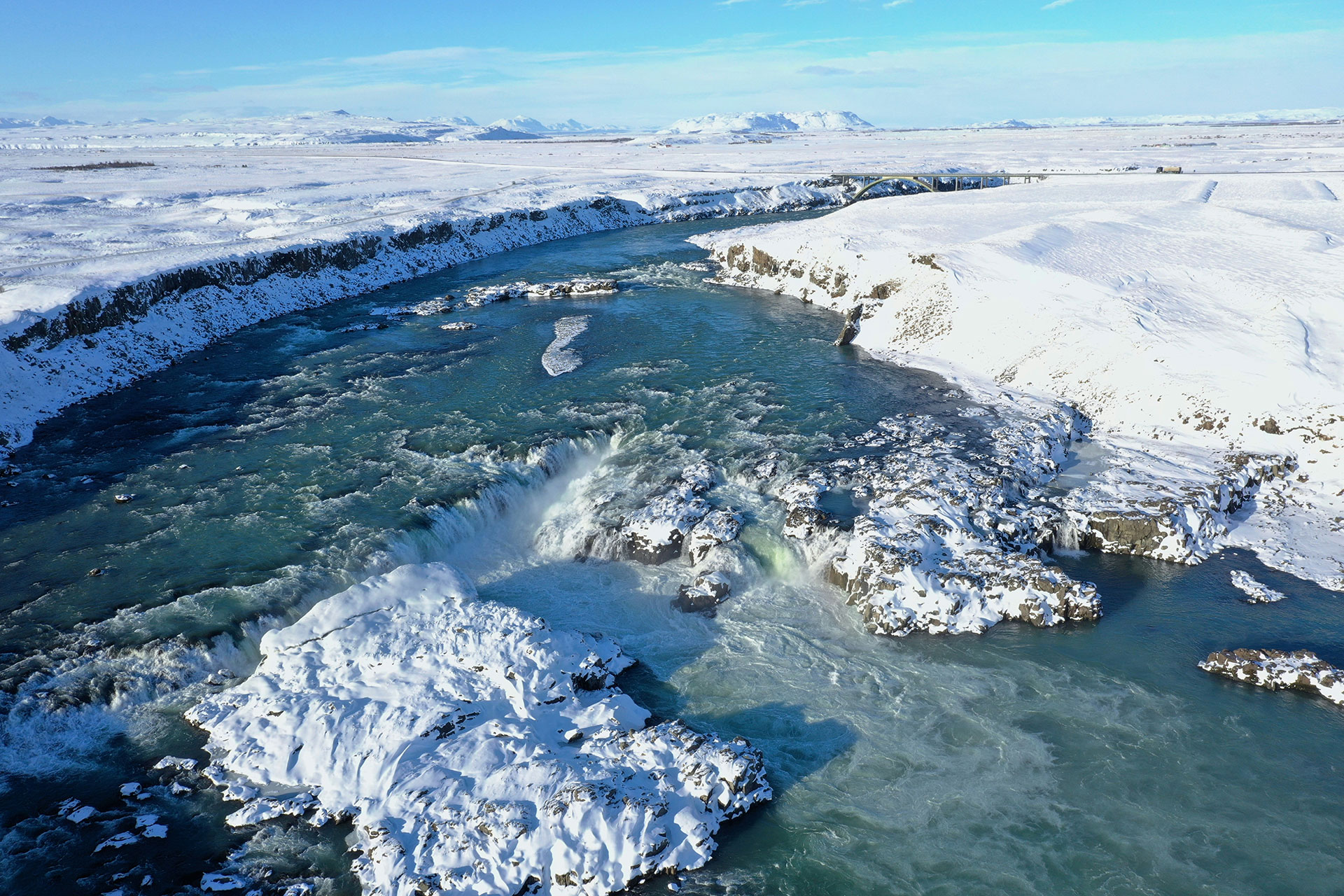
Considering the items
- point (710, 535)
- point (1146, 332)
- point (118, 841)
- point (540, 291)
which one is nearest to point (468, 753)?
point (118, 841)

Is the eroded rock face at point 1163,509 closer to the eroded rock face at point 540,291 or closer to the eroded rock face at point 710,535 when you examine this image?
the eroded rock face at point 710,535

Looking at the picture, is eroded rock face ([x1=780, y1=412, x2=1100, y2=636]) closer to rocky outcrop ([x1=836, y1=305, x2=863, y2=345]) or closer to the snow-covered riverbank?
the snow-covered riverbank

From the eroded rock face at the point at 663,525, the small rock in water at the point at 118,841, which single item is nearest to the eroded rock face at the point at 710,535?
the eroded rock face at the point at 663,525

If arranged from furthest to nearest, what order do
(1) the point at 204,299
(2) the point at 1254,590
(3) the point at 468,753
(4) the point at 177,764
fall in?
(1) the point at 204,299 → (2) the point at 1254,590 → (4) the point at 177,764 → (3) the point at 468,753

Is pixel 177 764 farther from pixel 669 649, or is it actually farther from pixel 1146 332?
pixel 1146 332

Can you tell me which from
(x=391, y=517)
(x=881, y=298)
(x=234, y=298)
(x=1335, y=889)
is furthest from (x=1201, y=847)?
(x=234, y=298)
